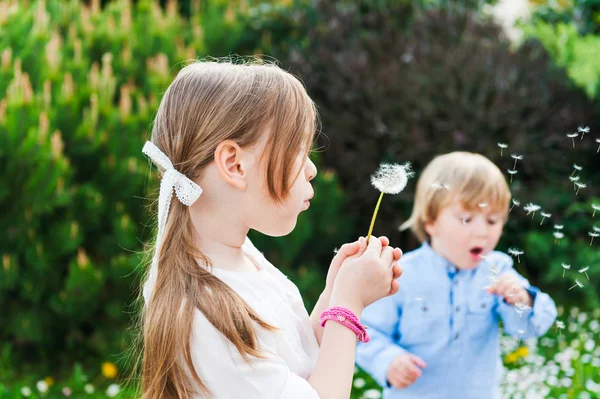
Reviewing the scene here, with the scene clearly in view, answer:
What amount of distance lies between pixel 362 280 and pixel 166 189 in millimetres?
524

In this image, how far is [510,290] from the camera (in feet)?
8.81

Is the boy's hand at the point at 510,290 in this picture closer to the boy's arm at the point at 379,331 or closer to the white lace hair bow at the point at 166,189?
the boy's arm at the point at 379,331

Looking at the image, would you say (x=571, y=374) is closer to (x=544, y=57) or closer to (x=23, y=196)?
(x=544, y=57)

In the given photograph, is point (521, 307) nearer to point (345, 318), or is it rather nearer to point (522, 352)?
point (345, 318)

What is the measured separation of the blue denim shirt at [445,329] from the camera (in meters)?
2.88

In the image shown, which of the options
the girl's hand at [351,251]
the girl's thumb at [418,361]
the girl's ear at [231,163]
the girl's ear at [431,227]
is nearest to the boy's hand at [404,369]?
the girl's thumb at [418,361]

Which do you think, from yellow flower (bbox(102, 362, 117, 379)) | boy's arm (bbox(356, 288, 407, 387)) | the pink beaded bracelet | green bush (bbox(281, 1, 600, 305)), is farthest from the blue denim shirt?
green bush (bbox(281, 1, 600, 305))

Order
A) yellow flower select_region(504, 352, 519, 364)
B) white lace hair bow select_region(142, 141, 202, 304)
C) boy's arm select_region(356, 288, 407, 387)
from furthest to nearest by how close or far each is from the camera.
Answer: yellow flower select_region(504, 352, 519, 364) < boy's arm select_region(356, 288, 407, 387) < white lace hair bow select_region(142, 141, 202, 304)

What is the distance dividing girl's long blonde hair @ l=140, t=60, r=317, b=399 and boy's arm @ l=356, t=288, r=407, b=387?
1.17 m

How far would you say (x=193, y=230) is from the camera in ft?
6.17

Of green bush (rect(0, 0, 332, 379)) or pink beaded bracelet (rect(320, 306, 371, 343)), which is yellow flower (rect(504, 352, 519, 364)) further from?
pink beaded bracelet (rect(320, 306, 371, 343))

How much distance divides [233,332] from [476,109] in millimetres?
3890

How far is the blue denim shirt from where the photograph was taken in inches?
113

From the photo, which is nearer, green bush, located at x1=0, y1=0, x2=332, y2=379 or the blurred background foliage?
green bush, located at x1=0, y1=0, x2=332, y2=379
